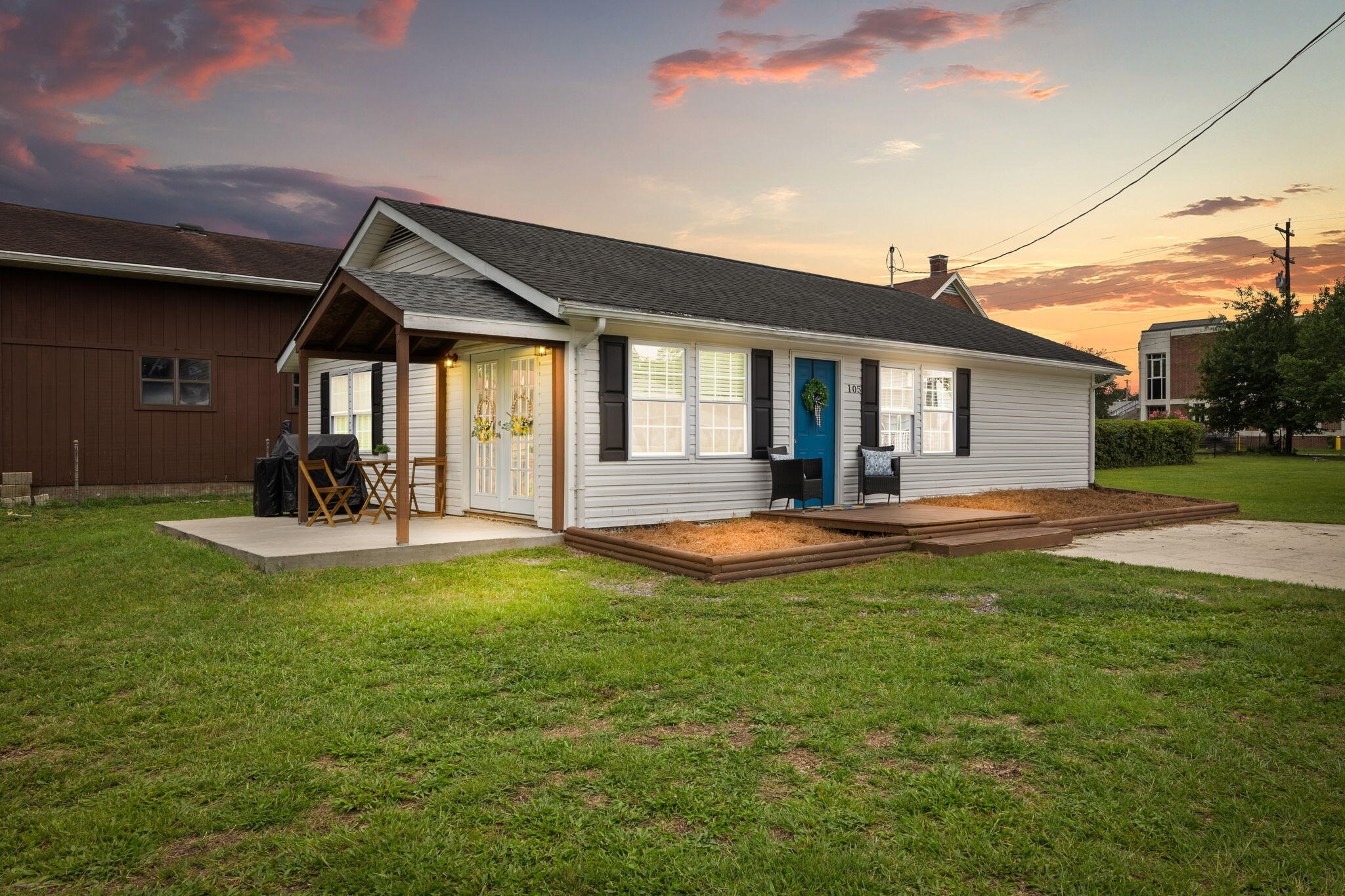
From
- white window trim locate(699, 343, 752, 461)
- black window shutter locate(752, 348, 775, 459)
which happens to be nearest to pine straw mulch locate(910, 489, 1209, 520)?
black window shutter locate(752, 348, 775, 459)

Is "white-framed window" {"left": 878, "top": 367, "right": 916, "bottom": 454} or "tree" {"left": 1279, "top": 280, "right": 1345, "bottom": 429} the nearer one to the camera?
"white-framed window" {"left": 878, "top": 367, "right": 916, "bottom": 454}

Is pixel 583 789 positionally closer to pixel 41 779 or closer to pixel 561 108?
pixel 41 779

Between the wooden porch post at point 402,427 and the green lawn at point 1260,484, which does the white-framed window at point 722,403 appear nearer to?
the wooden porch post at point 402,427

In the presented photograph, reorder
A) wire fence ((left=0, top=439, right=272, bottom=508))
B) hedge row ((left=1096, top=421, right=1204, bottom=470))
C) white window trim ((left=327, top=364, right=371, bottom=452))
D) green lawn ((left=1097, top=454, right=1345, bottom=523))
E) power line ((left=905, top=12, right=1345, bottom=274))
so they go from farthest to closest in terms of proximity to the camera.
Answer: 1. hedge row ((left=1096, top=421, right=1204, bottom=470))
2. wire fence ((left=0, top=439, right=272, bottom=508))
3. green lawn ((left=1097, top=454, right=1345, bottom=523))
4. white window trim ((left=327, top=364, right=371, bottom=452))
5. power line ((left=905, top=12, right=1345, bottom=274))

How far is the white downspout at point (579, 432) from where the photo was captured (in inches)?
349

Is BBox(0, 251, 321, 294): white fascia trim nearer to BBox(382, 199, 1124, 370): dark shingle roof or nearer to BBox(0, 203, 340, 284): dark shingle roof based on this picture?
BBox(0, 203, 340, 284): dark shingle roof

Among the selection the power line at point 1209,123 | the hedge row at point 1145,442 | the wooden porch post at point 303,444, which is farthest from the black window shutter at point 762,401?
the hedge row at point 1145,442

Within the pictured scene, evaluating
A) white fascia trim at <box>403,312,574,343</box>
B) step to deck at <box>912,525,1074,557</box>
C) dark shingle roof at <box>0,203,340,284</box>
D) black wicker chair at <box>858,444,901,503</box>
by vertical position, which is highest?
dark shingle roof at <box>0,203,340,284</box>

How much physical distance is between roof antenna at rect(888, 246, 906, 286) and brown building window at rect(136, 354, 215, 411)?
25520mm

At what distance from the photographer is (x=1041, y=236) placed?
19.2m

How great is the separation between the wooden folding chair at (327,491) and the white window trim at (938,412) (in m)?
8.78

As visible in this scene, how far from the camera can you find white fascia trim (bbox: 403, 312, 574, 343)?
7730 mm

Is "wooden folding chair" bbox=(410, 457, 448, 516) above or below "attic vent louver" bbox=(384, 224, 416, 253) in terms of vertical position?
below

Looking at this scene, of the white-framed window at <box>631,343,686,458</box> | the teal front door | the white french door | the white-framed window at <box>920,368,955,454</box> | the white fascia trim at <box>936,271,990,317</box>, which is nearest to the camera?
the white-framed window at <box>631,343,686,458</box>
